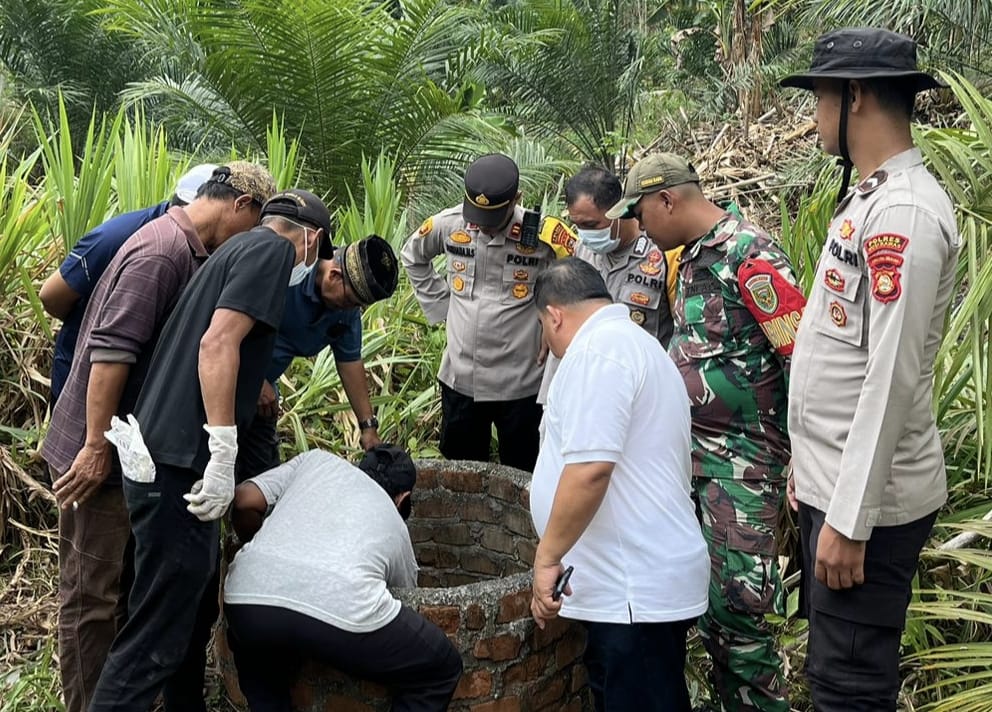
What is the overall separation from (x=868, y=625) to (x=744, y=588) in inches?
24.2

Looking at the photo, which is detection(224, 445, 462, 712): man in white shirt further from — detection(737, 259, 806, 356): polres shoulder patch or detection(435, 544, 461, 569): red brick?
detection(737, 259, 806, 356): polres shoulder patch

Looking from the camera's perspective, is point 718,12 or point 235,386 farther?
point 718,12

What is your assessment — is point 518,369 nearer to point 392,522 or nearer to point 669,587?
point 392,522

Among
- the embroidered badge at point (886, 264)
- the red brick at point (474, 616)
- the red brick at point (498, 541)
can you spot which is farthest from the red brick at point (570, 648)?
the embroidered badge at point (886, 264)

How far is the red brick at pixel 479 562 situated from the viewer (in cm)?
401

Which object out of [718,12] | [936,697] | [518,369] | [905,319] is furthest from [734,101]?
[905,319]

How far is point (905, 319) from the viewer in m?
2.04

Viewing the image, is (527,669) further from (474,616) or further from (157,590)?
A: (157,590)

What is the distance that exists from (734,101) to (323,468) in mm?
10681

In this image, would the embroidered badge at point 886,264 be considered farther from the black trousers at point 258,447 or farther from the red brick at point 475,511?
A: the black trousers at point 258,447

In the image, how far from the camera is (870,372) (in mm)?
2094

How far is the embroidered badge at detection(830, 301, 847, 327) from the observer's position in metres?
2.22

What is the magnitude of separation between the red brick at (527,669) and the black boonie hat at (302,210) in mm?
1418

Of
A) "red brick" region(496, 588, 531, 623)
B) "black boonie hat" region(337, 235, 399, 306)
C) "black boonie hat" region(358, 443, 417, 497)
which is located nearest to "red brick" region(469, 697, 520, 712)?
"red brick" region(496, 588, 531, 623)
